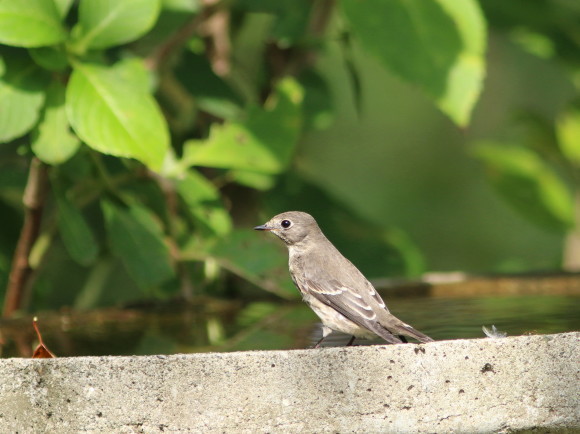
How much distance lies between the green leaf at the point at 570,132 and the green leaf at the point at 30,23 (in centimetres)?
383

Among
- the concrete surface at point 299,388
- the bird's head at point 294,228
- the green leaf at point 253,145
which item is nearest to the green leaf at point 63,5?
the green leaf at point 253,145

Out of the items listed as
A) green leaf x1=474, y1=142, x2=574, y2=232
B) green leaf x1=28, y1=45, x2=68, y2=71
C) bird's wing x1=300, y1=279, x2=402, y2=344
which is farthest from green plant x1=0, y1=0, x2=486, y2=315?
green leaf x1=474, y1=142, x2=574, y2=232

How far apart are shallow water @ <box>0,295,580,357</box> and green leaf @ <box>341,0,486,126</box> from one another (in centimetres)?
90

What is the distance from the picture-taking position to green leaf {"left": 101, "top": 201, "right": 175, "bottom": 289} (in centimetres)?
415

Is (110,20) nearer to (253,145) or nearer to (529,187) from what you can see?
(253,145)

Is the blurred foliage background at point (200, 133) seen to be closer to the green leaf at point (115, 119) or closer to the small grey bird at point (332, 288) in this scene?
the green leaf at point (115, 119)

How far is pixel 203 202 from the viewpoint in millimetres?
4609

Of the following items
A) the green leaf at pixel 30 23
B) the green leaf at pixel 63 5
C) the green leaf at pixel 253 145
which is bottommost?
the green leaf at pixel 253 145

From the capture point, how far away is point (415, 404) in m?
2.54

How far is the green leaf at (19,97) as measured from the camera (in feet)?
11.8

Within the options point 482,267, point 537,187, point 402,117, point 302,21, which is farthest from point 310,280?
point 402,117

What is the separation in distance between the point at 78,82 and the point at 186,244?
53.7 inches

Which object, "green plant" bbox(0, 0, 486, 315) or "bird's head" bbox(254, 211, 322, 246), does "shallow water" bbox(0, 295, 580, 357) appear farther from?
"bird's head" bbox(254, 211, 322, 246)

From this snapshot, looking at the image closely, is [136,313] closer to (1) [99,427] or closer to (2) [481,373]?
(1) [99,427]
